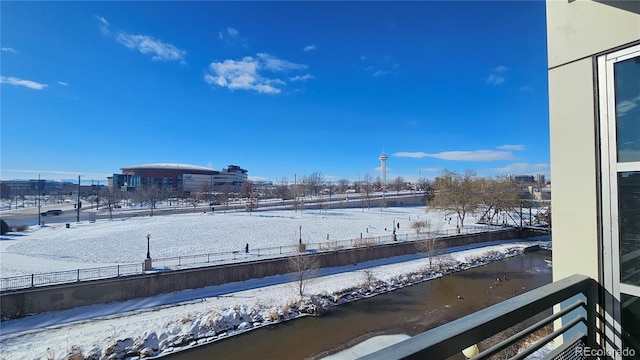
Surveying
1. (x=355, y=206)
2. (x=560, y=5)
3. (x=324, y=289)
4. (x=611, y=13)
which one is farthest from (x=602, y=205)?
(x=355, y=206)

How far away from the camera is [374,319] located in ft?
42.1

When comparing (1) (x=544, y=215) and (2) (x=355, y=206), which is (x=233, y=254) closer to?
(2) (x=355, y=206)

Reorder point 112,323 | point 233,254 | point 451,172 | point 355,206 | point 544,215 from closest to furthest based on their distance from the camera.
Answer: point 112,323 → point 233,254 → point 544,215 → point 451,172 → point 355,206

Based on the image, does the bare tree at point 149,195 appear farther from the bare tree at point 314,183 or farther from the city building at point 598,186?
A: the city building at point 598,186

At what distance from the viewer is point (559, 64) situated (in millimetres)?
2088

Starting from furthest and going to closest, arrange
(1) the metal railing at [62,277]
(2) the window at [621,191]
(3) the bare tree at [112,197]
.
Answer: (3) the bare tree at [112,197], (1) the metal railing at [62,277], (2) the window at [621,191]

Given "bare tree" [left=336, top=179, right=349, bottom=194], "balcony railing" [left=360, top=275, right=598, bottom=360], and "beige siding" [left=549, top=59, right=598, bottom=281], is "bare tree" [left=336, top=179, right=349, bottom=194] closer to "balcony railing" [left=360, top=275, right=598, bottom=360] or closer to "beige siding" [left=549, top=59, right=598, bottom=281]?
"beige siding" [left=549, top=59, right=598, bottom=281]

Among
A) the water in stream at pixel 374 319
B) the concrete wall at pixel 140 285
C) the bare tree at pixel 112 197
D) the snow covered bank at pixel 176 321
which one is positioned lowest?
the water in stream at pixel 374 319

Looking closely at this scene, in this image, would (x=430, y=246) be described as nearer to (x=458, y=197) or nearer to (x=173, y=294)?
(x=458, y=197)

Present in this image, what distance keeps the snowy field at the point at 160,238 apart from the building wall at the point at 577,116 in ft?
64.9

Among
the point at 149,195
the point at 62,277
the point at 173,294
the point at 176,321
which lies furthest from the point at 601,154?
the point at 149,195

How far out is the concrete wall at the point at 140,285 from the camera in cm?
1220

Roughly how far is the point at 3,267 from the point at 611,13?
2419cm

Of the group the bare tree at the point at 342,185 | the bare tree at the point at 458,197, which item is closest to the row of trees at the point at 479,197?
the bare tree at the point at 458,197
